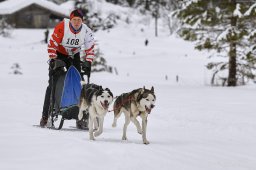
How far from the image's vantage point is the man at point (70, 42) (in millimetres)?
8227

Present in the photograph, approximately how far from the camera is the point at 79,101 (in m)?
8.05

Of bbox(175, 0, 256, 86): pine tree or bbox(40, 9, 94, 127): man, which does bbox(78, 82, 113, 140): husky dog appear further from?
bbox(175, 0, 256, 86): pine tree

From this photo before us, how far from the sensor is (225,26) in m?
21.7

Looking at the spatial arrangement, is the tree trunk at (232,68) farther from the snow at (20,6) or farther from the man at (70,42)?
the snow at (20,6)

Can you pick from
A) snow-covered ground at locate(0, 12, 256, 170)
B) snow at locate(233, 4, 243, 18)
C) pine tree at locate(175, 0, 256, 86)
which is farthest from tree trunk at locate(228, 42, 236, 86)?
snow-covered ground at locate(0, 12, 256, 170)

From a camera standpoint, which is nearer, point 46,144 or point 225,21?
point 46,144

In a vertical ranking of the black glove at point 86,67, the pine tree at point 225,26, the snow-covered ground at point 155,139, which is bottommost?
the snow-covered ground at point 155,139

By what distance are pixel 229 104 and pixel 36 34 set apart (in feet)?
164

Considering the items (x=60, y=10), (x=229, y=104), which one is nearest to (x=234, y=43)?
(x=229, y=104)

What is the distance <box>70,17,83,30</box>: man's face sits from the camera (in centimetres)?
807

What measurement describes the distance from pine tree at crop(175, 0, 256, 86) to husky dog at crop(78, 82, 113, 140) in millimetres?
13127

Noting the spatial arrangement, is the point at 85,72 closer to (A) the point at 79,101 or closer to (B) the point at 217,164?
(A) the point at 79,101

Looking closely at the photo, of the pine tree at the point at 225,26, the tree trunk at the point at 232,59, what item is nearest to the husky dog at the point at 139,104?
the pine tree at the point at 225,26

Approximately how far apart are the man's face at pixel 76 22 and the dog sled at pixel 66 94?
67 centimetres
